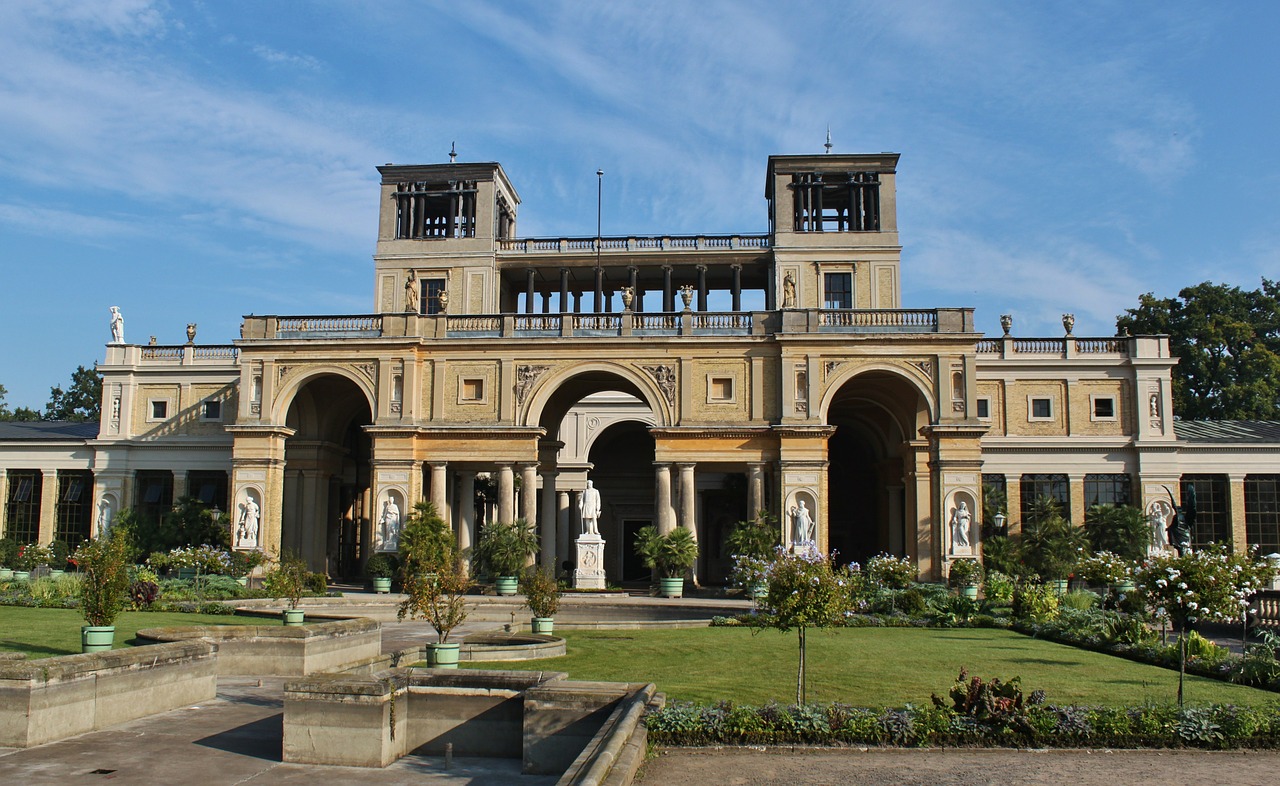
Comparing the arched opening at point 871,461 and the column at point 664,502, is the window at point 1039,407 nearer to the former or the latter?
the arched opening at point 871,461

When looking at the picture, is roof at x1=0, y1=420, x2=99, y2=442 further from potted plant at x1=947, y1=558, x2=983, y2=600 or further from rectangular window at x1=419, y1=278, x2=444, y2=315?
potted plant at x1=947, y1=558, x2=983, y2=600

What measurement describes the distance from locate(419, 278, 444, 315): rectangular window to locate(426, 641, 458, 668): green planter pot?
114 ft

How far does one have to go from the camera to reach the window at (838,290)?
47.4m

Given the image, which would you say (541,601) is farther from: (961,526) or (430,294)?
(430,294)

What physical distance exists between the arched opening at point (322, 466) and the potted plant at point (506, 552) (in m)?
7.97

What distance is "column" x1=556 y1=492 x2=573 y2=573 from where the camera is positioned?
50.3 metres

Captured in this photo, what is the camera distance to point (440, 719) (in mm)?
13312

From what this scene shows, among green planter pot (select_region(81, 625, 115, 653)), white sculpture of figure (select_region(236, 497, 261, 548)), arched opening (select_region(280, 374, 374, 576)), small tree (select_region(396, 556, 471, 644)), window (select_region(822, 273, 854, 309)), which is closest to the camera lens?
small tree (select_region(396, 556, 471, 644))

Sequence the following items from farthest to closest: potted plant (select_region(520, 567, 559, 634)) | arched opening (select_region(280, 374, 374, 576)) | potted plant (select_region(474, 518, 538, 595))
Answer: arched opening (select_region(280, 374, 374, 576)), potted plant (select_region(474, 518, 538, 595)), potted plant (select_region(520, 567, 559, 634))

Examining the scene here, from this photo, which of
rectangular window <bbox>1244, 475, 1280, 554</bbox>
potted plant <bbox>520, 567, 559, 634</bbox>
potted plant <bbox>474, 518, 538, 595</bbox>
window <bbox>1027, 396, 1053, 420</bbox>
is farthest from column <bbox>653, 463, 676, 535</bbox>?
rectangular window <bbox>1244, 475, 1280, 554</bbox>

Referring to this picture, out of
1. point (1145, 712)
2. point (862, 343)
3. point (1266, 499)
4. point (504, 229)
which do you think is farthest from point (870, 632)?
point (504, 229)

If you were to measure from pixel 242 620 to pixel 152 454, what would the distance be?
26.3 meters

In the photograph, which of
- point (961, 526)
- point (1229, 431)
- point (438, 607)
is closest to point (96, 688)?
point (438, 607)

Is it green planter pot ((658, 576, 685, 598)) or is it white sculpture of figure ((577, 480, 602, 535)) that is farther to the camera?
white sculpture of figure ((577, 480, 602, 535))
